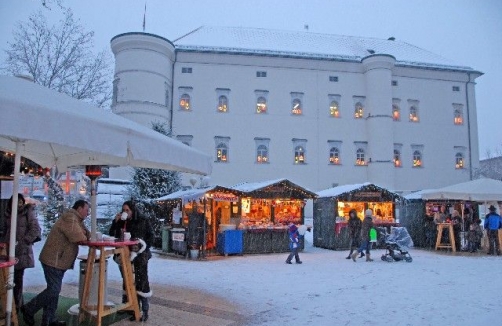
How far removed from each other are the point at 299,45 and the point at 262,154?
426 inches

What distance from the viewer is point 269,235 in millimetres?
17094

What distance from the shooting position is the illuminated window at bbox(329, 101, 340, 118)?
37031 mm

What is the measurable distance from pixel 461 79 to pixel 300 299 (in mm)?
37824

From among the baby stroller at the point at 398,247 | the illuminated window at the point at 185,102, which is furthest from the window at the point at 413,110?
the baby stroller at the point at 398,247

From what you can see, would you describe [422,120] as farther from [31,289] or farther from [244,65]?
[31,289]

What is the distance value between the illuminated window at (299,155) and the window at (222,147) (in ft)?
18.4

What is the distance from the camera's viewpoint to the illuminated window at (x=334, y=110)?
121 feet

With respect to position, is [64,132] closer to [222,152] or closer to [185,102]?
[222,152]

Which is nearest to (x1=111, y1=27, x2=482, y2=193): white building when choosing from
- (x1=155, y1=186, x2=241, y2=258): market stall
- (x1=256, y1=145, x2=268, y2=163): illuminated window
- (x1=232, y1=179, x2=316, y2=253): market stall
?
(x1=256, y1=145, x2=268, y2=163): illuminated window

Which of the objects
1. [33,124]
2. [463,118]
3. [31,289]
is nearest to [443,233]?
[31,289]

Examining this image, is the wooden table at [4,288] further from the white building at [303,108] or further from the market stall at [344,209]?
the white building at [303,108]

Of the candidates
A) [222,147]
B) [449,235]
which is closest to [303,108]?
[222,147]

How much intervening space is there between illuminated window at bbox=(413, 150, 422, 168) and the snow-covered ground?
23.3 m

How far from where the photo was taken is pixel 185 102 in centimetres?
3506
